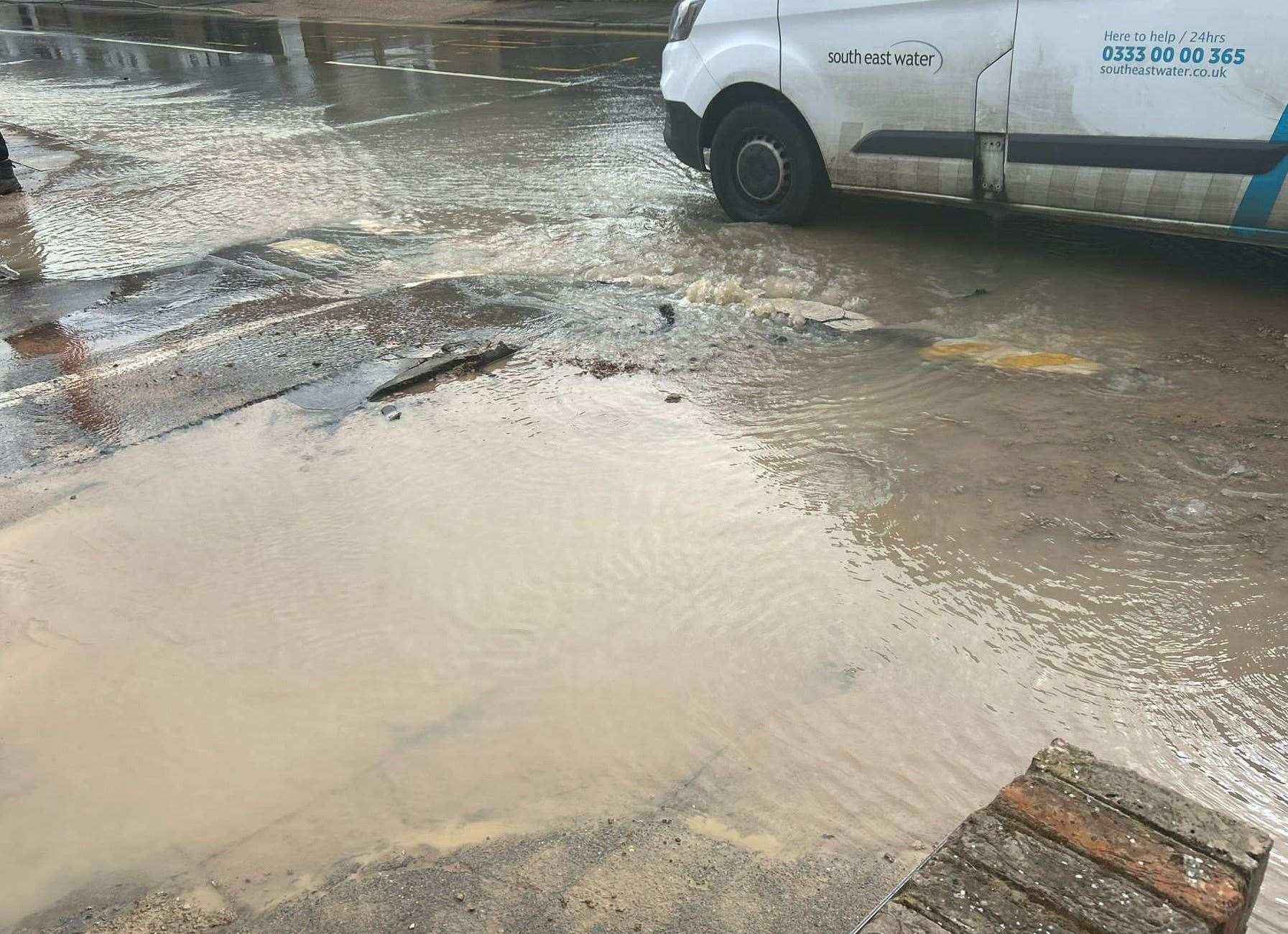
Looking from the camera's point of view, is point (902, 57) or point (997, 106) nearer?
point (997, 106)

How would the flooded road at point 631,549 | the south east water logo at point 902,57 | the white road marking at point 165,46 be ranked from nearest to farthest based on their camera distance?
the flooded road at point 631,549 < the south east water logo at point 902,57 < the white road marking at point 165,46

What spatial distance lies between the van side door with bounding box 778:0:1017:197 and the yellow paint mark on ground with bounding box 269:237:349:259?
3.10 m

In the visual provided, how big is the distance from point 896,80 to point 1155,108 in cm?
147

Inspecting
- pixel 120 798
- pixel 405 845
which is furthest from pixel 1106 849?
pixel 120 798

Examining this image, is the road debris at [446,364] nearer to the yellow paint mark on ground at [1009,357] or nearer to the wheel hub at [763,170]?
the yellow paint mark on ground at [1009,357]

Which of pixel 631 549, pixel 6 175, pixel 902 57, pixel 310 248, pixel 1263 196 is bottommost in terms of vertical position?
pixel 631 549

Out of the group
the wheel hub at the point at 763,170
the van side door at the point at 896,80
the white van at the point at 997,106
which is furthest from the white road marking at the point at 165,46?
the van side door at the point at 896,80

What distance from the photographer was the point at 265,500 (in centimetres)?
425

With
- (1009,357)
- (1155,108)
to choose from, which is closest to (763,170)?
(1155,108)

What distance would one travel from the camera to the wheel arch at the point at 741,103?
22.2 feet

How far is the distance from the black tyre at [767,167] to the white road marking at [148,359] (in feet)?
8.50

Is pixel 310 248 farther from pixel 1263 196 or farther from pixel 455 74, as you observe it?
pixel 455 74

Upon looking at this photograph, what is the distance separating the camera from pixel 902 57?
20.1ft

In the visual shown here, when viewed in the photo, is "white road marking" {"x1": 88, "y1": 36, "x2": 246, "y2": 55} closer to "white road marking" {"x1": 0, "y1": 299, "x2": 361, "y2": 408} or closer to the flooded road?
the flooded road
